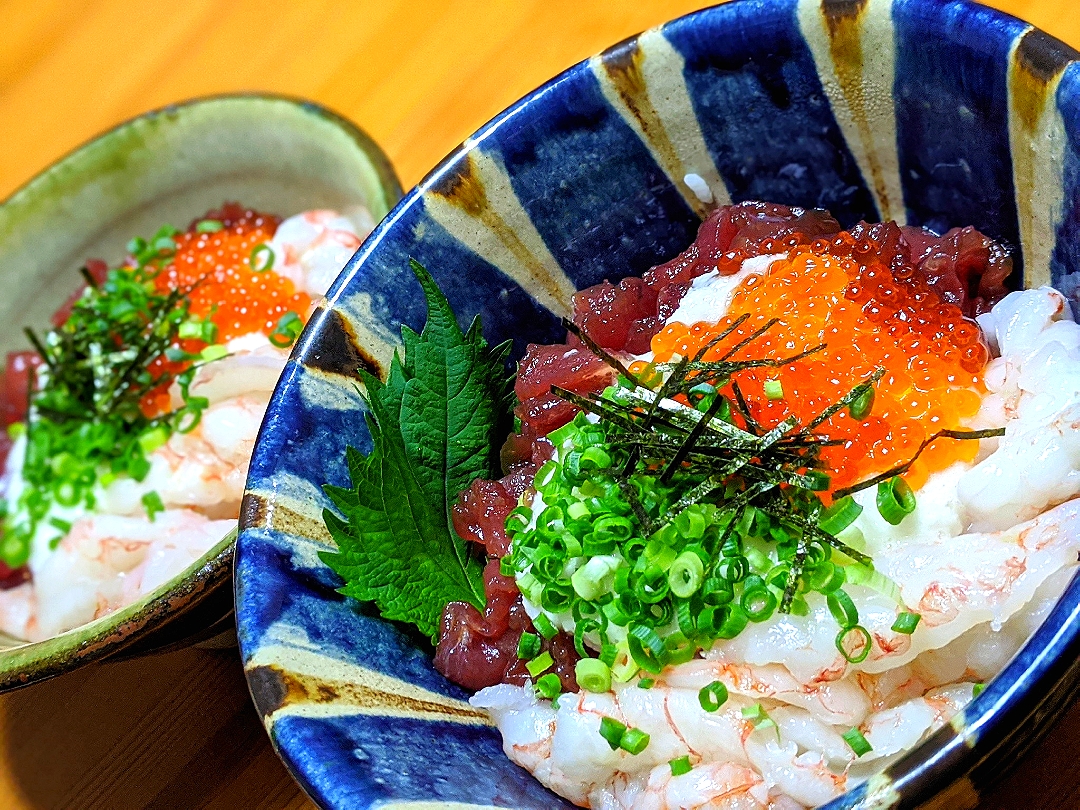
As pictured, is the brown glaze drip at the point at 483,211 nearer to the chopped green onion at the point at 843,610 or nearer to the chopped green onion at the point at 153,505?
the chopped green onion at the point at 843,610

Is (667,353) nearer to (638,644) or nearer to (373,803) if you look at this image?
(638,644)

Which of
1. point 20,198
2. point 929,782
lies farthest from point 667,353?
point 20,198

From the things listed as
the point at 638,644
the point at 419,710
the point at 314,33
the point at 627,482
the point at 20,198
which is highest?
the point at 314,33

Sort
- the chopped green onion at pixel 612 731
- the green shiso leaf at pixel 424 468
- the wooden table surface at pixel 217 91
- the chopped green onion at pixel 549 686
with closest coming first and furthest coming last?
the chopped green onion at pixel 612 731 < the chopped green onion at pixel 549 686 < the green shiso leaf at pixel 424 468 < the wooden table surface at pixel 217 91

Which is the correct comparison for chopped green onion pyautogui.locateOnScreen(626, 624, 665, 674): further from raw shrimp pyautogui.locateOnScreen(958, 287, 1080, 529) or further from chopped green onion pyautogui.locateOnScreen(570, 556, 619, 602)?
raw shrimp pyautogui.locateOnScreen(958, 287, 1080, 529)

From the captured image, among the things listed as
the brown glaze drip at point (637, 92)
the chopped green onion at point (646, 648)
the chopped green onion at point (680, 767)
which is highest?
the brown glaze drip at point (637, 92)

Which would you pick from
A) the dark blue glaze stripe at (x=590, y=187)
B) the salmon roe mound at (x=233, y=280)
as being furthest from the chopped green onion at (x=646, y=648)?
the salmon roe mound at (x=233, y=280)
